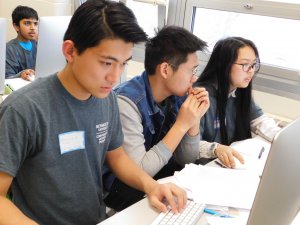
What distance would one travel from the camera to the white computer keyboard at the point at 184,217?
894 millimetres

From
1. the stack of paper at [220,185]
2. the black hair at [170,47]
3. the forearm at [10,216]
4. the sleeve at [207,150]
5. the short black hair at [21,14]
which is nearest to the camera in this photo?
the forearm at [10,216]

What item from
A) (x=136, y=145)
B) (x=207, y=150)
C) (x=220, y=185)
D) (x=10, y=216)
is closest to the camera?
(x=10, y=216)

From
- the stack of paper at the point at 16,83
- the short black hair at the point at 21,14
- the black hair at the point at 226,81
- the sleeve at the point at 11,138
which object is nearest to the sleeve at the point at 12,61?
the short black hair at the point at 21,14

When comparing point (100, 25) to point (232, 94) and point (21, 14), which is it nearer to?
point (232, 94)

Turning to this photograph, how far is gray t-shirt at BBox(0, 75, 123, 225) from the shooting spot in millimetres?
836

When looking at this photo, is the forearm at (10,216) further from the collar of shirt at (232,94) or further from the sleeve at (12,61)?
the sleeve at (12,61)

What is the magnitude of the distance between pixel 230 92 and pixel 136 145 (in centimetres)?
79

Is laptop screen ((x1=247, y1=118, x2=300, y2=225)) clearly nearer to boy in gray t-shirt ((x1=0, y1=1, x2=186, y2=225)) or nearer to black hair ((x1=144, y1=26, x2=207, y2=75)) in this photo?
boy in gray t-shirt ((x1=0, y1=1, x2=186, y2=225))

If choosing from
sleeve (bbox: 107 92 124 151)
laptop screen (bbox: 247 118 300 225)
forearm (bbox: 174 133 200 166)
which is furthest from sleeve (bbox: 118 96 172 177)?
laptop screen (bbox: 247 118 300 225)

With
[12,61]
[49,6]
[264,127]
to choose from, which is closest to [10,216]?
[264,127]

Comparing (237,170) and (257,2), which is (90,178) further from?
(257,2)

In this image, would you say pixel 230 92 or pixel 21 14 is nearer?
pixel 230 92

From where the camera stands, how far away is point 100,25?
879 mm

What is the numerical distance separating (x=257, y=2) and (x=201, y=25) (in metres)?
0.52
